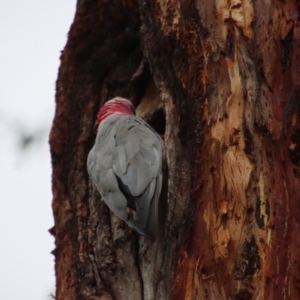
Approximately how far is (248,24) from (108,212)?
1406 mm

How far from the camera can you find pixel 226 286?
3.56 meters

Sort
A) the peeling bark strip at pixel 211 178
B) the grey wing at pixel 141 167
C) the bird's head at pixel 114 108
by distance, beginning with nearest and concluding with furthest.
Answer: the peeling bark strip at pixel 211 178
the grey wing at pixel 141 167
the bird's head at pixel 114 108

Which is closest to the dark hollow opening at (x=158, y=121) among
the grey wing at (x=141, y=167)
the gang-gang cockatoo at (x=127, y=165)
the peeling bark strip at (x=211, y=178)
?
the peeling bark strip at (x=211, y=178)

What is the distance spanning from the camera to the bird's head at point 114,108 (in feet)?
15.9

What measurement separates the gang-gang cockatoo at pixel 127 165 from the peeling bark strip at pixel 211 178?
0.33 feet

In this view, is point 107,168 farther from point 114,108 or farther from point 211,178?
point 211,178

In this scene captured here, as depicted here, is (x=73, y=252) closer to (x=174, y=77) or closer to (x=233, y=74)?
(x=174, y=77)

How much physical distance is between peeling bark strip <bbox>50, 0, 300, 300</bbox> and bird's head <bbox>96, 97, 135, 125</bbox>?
0.68 feet

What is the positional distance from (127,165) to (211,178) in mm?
718

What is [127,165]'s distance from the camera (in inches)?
173

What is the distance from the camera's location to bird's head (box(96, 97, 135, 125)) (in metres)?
4.84

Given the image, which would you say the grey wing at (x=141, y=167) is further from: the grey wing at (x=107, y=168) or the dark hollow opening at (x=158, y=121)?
the dark hollow opening at (x=158, y=121)

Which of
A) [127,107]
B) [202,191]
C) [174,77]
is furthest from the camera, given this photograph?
[127,107]

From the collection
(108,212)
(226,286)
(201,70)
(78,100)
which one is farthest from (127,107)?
(226,286)
